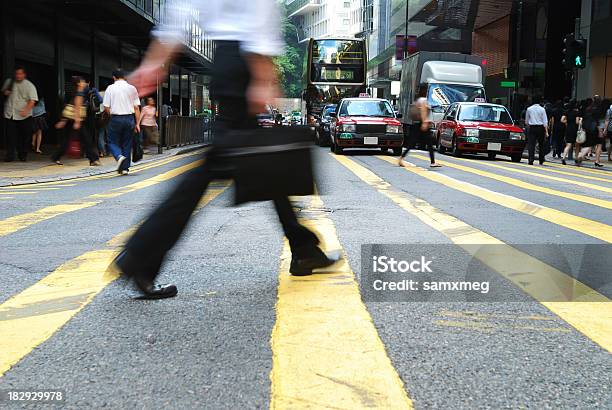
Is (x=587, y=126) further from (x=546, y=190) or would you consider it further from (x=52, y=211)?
(x=52, y=211)

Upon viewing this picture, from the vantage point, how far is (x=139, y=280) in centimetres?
360

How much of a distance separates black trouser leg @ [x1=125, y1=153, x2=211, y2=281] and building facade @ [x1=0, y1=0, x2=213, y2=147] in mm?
14990

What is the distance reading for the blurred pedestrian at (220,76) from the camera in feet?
11.7

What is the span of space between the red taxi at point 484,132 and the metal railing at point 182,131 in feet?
22.5

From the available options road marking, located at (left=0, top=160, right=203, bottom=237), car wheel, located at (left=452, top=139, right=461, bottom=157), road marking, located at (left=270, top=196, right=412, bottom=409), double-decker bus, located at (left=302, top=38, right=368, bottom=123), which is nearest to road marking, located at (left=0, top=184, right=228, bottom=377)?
road marking, located at (left=270, top=196, right=412, bottom=409)

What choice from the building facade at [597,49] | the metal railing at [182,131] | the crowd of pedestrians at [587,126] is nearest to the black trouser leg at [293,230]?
the crowd of pedestrians at [587,126]

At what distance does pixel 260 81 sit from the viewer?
3729 mm

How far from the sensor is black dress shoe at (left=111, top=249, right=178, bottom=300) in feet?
11.6

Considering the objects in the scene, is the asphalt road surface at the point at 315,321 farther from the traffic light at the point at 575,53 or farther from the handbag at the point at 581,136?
the traffic light at the point at 575,53

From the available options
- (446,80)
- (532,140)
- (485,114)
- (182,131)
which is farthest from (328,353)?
(446,80)

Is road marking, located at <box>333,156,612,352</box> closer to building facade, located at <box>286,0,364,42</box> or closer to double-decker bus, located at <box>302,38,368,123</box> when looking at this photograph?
double-decker bus, located at <box>302,38,368,123</box>

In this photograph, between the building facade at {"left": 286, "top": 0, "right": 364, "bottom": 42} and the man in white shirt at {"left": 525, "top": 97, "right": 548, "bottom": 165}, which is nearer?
the man in white shirt at {"left": 525, "top": 97, "right": 548, "bottom": 165}

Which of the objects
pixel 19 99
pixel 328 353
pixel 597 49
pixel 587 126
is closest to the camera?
pixel 328 353

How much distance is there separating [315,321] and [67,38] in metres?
20.7
